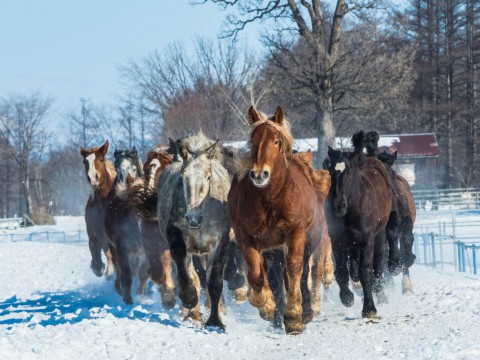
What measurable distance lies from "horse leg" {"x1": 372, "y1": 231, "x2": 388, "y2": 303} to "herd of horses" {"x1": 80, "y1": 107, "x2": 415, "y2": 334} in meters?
0.01

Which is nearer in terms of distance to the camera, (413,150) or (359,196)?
(359,196)

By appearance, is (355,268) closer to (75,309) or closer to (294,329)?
(294,329)

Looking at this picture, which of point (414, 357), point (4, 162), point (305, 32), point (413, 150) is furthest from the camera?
point (4, 162)

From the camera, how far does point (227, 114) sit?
40.3 m

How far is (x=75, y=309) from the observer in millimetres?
12250

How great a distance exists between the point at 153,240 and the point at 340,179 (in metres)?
2.77

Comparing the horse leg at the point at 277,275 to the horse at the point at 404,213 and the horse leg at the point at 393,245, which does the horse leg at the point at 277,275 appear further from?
the horse at the point at 404,213

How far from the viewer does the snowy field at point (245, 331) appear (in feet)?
26.0

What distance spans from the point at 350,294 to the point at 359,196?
1.23 meters

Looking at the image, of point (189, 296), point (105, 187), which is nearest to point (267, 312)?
point (189, 296)

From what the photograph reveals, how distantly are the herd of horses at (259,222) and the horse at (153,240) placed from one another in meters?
0.02

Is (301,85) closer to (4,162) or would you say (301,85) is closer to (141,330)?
(141,330)

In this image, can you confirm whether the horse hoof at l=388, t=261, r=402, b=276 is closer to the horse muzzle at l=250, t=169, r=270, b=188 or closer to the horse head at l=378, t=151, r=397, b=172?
the horse head at l=378, t=151, r=397, b=172

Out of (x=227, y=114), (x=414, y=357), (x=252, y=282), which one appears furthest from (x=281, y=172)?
(x=227, y=114)
